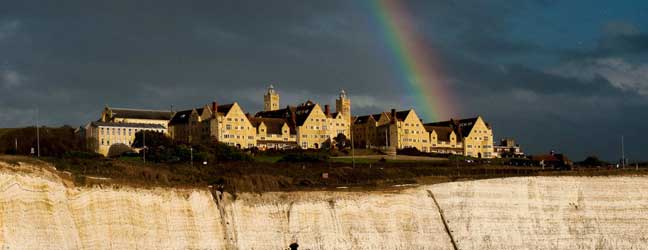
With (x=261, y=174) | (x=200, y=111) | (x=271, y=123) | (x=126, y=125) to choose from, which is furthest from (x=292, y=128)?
(x=261, y=174)

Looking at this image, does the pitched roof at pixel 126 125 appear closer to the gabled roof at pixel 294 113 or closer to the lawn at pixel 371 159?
the gabled roof at pixel 294 113

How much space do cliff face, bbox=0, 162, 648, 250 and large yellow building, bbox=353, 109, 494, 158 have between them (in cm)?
5915

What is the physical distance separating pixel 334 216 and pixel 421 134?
7953 cm

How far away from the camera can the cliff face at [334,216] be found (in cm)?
5203

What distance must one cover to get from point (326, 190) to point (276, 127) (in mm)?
67307

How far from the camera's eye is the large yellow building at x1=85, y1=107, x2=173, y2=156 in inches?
4729

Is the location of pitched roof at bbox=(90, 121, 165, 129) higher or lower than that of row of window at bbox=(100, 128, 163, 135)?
higher

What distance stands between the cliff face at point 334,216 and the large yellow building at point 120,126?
5811 cm

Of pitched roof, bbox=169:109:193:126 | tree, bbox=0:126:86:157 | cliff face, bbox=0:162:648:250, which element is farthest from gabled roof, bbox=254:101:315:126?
cliff face, bbox=0:162:648:250

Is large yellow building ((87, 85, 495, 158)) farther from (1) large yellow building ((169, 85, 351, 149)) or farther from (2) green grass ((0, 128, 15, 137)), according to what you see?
(2) green grass ((0, 128, 15, 137))

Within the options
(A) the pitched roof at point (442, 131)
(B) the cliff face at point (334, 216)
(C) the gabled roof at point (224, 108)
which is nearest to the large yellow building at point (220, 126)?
(C) the gabled roof at point (224, 108)

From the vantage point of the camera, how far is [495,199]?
2950 inches

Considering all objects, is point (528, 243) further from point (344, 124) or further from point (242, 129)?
point (344, 124)

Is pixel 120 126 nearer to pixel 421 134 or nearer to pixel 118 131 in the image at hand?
pixel 118 131
